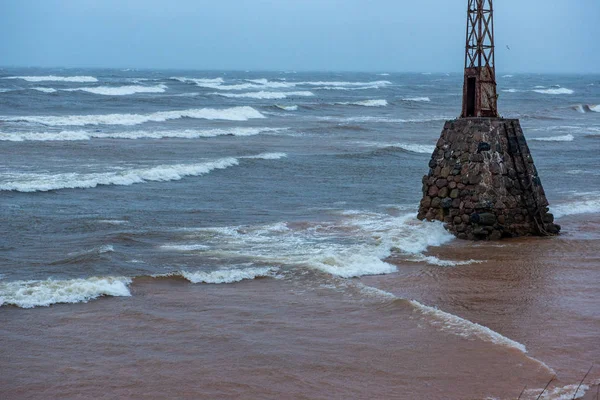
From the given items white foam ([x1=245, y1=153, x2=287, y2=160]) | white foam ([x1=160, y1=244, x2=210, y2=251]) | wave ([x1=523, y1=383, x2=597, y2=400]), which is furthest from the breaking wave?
wave ([x1=523, y1=383, x2=597, y2=400])

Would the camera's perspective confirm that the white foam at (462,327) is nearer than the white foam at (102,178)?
Yes

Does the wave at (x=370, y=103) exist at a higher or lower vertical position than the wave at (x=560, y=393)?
higher

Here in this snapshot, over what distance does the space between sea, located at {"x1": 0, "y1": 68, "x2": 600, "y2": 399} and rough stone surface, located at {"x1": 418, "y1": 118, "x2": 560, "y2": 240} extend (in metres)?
0.34

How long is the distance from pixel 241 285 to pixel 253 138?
69.3 ft

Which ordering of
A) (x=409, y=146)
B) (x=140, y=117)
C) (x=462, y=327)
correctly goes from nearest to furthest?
1. (x=462, y=327)
2. (x=409, y=146)
3. (x=140, y=117)

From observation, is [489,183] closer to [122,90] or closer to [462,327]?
[462,327]

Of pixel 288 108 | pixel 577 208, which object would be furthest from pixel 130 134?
pixel 288 108

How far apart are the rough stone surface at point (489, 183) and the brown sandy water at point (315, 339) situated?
188 cm

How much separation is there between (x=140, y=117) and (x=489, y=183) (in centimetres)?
2836

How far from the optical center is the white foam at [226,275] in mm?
10266

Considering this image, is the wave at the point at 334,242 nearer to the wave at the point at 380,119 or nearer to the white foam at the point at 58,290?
the white foam at the point at 58,290

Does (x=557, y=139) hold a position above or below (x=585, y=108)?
below

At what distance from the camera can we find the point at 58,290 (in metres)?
9.50

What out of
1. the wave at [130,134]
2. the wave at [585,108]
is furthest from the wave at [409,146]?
the wave at [585,108]
